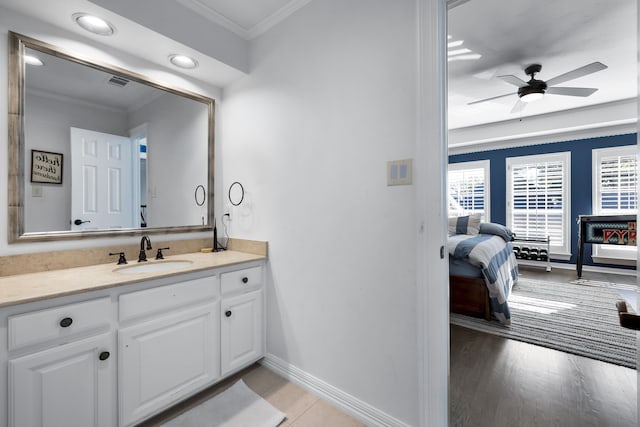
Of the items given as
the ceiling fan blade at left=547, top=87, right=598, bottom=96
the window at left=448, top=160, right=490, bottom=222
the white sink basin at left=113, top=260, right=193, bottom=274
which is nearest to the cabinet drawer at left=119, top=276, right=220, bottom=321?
the white sink basin at left=113, top=260, right=193, bottom=274

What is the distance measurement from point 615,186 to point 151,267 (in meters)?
6.39

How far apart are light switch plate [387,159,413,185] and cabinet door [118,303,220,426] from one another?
130cm

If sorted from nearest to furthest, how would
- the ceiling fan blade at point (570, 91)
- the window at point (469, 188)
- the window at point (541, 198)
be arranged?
the ceiling fan blade at point (570, 91) < the window at point (541, 198) < the window at point (469, 188)

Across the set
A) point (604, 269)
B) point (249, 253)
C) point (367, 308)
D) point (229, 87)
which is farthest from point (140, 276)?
point (604, 269)

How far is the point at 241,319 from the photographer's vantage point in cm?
189

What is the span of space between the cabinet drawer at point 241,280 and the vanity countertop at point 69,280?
0.08m

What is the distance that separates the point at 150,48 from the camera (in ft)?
6.00

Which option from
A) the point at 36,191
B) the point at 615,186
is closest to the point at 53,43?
the point at 36,191

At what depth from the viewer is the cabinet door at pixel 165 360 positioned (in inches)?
54.2

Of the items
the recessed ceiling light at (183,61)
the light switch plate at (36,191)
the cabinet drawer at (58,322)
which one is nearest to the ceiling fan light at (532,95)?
the recessed ceiling light at (183,61)

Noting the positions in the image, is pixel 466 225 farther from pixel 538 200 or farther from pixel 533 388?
pixel 533 388

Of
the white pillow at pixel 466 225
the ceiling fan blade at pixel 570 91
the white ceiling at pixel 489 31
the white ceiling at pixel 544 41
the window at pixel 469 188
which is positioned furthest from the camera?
the window at pixel 469 188

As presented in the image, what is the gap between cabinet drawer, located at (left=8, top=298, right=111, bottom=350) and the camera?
3.56 ft

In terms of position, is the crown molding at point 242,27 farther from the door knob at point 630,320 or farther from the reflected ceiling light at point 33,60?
the door knob at point 630,320
